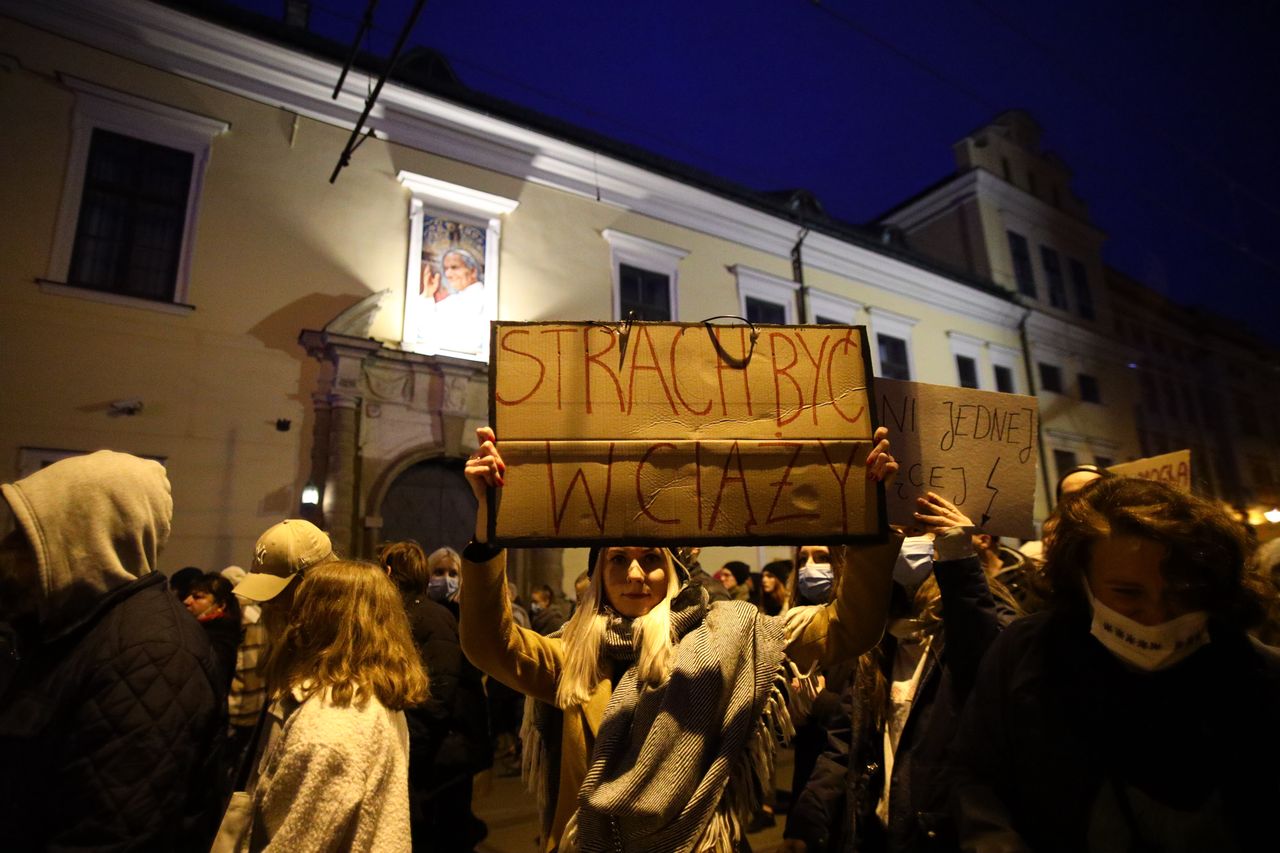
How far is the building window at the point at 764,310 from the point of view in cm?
1466

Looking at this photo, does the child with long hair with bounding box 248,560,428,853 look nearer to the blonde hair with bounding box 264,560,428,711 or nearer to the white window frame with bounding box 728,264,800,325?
the blonde hair with bounding box 264,560,428,711

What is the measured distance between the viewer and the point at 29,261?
27.2ft

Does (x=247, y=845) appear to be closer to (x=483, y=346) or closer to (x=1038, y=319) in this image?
(x=483, y=346)

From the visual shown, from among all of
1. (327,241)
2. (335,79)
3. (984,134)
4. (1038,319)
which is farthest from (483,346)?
(984,134)

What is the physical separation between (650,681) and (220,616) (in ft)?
9.68

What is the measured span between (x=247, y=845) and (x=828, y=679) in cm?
204

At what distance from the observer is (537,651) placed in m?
2.08

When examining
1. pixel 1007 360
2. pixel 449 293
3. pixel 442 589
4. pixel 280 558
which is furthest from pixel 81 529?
pixel 1007 360

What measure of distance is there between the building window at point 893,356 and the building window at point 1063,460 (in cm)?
581

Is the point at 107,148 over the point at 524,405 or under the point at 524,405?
over

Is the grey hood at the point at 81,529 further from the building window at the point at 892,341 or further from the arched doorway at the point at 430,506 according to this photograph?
the building window at the point at 892,341

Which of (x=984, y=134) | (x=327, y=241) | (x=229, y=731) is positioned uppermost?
(x=984, y=134)

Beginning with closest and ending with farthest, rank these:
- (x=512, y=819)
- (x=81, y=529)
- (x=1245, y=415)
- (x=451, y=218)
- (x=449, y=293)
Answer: (x=81, y=529) < (x=512, y=819) < (x=449, y=293) < (x=451, y=218) < (x=1245, y=415)

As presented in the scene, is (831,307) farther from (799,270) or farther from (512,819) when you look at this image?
(512,819)
